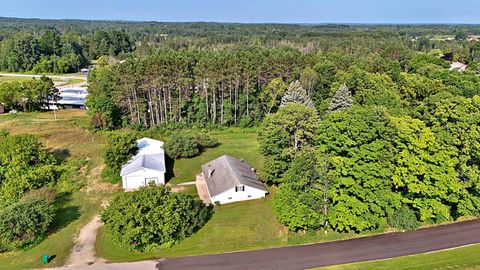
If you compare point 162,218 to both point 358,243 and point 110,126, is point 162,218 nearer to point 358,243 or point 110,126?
point 358,243

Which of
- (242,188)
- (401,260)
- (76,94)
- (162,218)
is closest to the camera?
(401,260)

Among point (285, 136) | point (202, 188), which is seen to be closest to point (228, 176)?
point (202, 188)

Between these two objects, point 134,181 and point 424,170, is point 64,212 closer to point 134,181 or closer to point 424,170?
point 134,181

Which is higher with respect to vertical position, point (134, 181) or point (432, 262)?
point (134, 181)

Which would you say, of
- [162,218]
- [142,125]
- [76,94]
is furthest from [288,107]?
[76,94]

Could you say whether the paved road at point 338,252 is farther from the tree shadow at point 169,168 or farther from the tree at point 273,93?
the tree at point 273,93

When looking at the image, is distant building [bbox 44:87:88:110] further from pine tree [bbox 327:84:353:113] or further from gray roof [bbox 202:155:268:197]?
pine tree [bbox 327:84:353:113]
